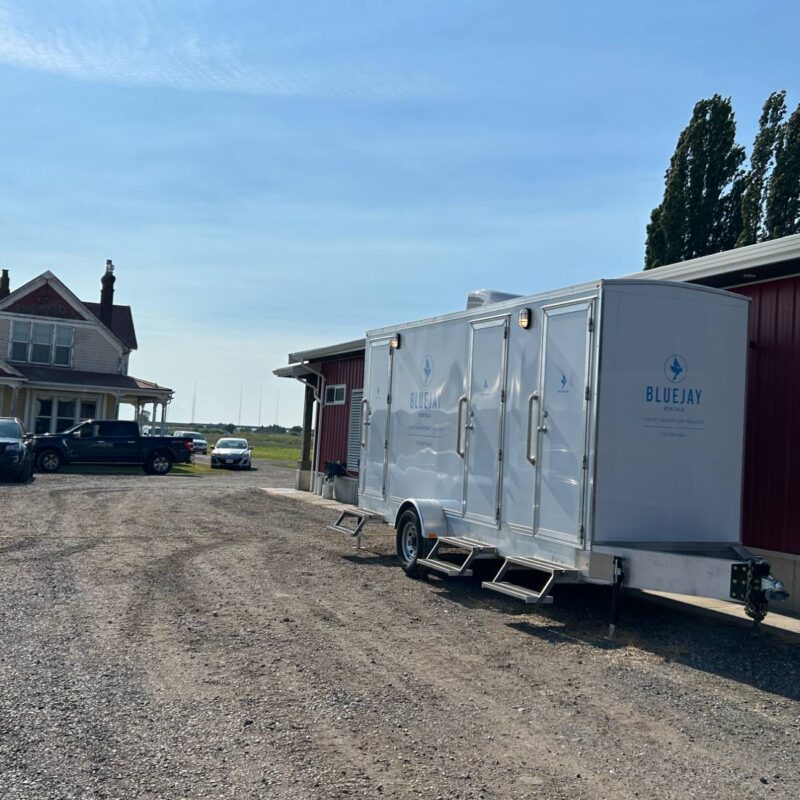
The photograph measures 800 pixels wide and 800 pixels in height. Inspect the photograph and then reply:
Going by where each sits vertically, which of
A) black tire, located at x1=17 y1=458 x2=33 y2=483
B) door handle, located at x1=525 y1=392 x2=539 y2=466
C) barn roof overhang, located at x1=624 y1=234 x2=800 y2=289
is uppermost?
barn roof overhang, located at x1=624 y1=234 x2=800 y2=289

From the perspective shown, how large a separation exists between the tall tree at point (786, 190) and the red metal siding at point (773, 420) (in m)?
18.4

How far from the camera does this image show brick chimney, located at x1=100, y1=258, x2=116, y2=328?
41656 millimetres

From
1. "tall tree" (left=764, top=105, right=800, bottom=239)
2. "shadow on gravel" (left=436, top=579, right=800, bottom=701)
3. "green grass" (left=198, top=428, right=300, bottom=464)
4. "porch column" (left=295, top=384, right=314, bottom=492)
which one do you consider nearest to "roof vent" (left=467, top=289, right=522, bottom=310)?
"shadow on gravel" (left=436, top=579, right=800, bottom=701)

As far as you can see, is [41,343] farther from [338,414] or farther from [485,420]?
[485,420]

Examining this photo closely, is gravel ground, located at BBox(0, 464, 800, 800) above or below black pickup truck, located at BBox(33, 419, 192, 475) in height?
below

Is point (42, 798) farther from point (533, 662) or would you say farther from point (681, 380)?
point (681, 380)

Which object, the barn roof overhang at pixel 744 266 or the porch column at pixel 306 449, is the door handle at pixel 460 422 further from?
the porch column at pixel 306 449

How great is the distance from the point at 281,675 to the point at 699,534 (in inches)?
168

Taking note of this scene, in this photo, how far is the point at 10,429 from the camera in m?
24.6

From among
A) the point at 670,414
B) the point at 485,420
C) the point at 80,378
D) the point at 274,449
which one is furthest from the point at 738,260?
the point at 274,449

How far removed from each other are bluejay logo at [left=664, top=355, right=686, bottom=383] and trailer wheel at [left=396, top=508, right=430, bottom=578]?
12.5 feet

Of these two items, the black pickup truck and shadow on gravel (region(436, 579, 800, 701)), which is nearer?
shadow on gravel (region(436, 579, 800, 701))

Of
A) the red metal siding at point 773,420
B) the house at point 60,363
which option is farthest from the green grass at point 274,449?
the red metal siding at point 773,420

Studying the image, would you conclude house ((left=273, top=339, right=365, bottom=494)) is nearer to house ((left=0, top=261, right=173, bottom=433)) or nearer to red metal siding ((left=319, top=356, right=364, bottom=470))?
red metal siding ((left=319, top=356, right=364, bottom=470))
